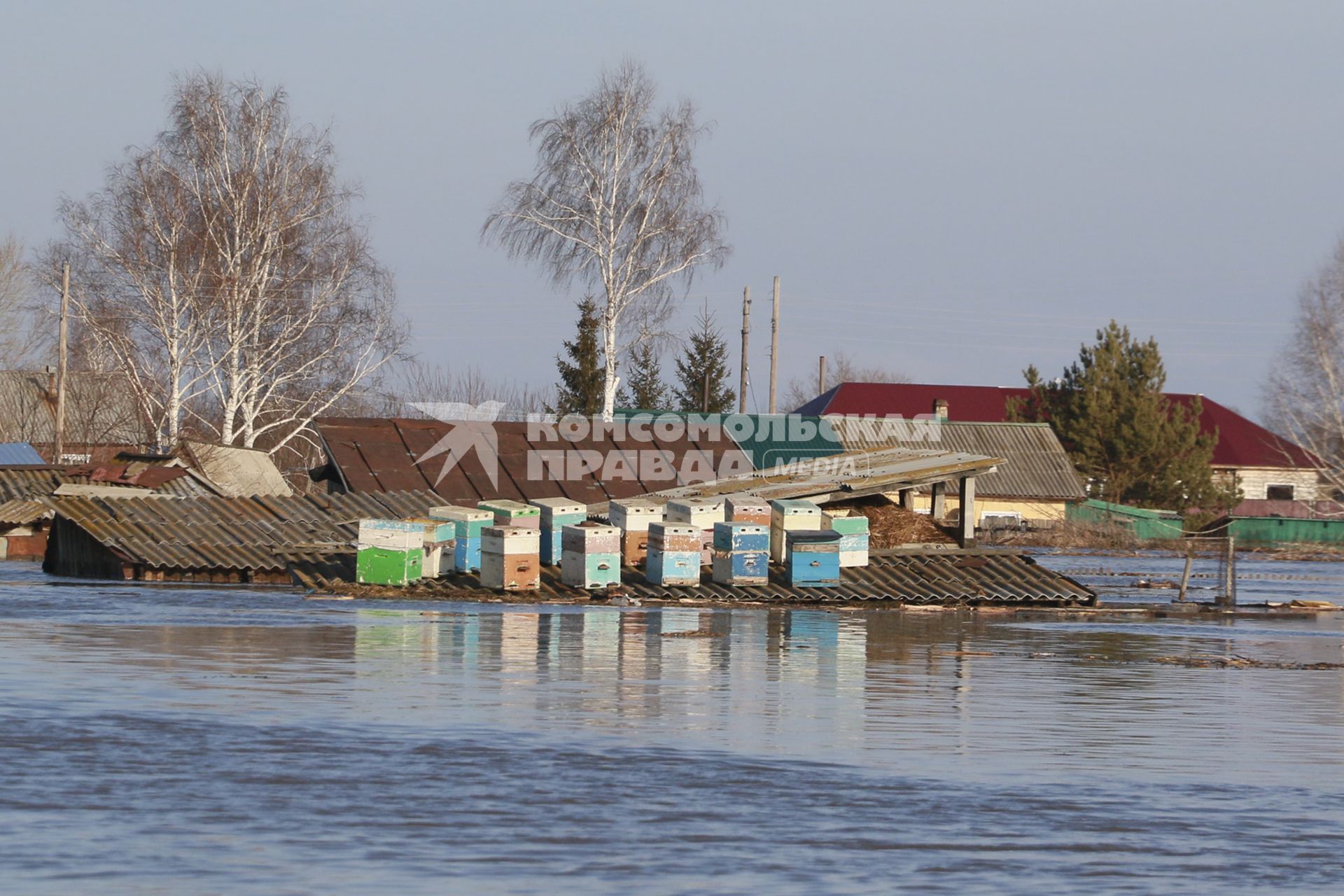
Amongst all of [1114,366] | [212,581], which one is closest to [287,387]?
[212,581]

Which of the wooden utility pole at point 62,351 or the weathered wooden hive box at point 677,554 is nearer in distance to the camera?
the weathered wooden hive box at point 677,554

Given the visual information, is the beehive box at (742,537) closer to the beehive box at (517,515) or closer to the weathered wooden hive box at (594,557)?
the weathered wooden hive box at (594,557)

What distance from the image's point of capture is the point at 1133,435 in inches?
2511

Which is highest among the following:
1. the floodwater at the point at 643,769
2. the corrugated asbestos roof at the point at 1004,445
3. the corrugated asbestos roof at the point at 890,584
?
the corrugated asbestos roof at the point at 1004,445

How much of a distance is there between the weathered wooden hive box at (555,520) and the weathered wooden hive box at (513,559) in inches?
52.5

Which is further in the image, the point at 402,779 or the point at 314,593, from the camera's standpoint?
the point at 314,593

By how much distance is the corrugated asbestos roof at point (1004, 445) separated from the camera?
206 feet

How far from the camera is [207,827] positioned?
351 inches

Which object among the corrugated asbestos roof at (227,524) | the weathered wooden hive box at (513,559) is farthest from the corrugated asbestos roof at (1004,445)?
the weathered wooden hive box at (513,559)

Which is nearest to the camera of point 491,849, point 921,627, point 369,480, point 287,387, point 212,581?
point 491,849

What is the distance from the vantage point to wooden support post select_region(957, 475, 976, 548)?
107 feet

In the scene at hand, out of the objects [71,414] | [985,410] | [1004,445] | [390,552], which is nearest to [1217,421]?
[985,410]

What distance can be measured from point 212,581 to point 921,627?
42.9 feet

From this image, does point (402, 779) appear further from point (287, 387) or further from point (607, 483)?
point (287, 387)
